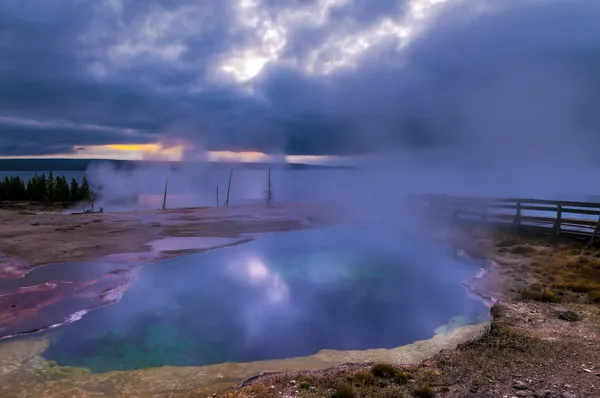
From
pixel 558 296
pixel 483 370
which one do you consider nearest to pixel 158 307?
pixel 483 370

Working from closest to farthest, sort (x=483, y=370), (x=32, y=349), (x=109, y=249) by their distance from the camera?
(x=483, y=370) → (x=32, y=349) → (x=109, y=249)

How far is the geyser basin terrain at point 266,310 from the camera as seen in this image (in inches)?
351

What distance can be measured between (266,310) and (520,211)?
15.1 metres

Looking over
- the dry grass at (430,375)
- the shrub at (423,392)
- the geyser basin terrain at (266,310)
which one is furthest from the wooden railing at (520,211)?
the shrub at (423,392)

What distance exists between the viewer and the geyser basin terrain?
8.91 metres

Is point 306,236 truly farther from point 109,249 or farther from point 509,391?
point 509,391

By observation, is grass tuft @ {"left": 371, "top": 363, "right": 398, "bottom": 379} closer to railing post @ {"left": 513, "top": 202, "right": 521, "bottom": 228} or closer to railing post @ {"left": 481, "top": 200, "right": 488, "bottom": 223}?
railing post @ {"left": 513, "top": 202, "right": 521, "bottom": 228}

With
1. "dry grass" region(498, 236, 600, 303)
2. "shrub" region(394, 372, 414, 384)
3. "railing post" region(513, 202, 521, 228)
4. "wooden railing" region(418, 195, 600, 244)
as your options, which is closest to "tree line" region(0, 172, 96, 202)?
"wooden railing" region(418, 195, 600, 244)

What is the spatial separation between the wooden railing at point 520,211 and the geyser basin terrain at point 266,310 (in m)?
5.01

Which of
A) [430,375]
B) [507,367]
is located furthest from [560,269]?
[430,375]

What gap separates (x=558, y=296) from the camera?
10711mm

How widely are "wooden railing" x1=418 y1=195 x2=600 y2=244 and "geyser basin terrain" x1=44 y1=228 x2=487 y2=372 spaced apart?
5009mm

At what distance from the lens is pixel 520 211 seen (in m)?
19.9

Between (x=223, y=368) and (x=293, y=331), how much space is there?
7.94 ft
